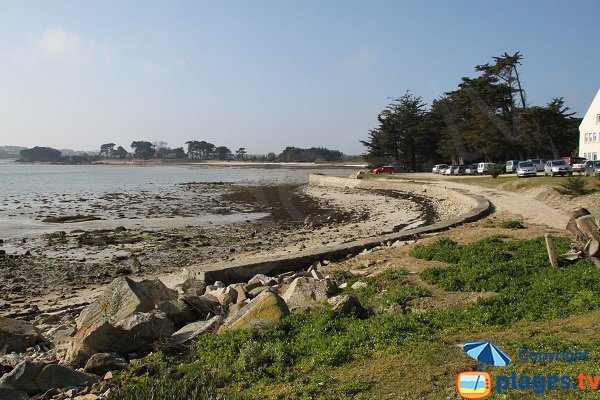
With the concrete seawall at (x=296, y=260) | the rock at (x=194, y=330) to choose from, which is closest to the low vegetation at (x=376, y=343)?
the rock at (x=194, y=330)

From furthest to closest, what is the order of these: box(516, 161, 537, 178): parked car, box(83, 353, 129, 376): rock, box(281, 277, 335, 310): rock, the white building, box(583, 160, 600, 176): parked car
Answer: the white building
box(516, 161, 537, 178): parked car
box(583, 160, 600, 176): parked car
box(281, 277, 335, 310): rock
box(83, 353, 129, 376): rock

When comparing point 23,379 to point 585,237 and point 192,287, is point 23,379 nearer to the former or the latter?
point 192,287

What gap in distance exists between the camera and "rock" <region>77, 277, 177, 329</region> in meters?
8.39

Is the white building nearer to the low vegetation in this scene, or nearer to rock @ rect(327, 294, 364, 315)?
the low vegetation

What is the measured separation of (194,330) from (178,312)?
93 centimetres

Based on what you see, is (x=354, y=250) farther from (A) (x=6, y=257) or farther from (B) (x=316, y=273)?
(A) (x=6, y=257)

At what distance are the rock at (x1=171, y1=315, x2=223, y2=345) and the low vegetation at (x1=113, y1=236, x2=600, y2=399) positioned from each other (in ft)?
1.45

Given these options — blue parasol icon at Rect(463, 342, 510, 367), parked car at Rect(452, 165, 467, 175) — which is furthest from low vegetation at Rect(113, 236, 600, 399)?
parked car at Rect(452, 165, 467, 175)

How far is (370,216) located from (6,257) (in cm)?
1822

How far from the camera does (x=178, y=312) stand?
8406mm

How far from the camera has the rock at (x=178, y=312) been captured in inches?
328

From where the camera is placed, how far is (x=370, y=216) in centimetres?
2895

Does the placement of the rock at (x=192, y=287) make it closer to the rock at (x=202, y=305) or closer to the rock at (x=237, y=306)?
the rock at (x=202, y=305)

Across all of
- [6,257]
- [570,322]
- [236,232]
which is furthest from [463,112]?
[570,322]
